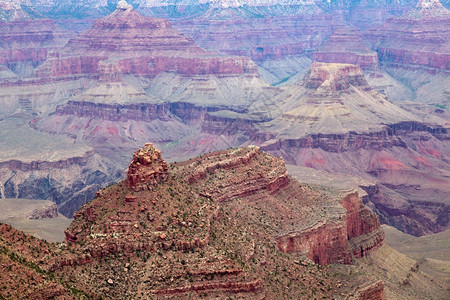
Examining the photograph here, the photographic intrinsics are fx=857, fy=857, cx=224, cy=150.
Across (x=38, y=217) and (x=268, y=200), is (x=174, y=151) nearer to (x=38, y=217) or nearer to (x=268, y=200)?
(x=38, y=217)

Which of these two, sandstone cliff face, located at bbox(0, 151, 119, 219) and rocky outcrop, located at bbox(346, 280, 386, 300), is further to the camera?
sandstone cliff face, located at bbox(0, 151, 119, 219)

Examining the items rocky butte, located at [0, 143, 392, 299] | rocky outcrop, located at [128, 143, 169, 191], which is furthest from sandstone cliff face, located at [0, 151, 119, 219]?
rocky outcrop, located at [128, 143, 169, 191]

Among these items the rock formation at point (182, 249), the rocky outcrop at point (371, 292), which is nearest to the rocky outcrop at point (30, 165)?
the rock formation at point (182, 249)

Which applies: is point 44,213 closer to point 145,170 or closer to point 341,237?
point 341,237

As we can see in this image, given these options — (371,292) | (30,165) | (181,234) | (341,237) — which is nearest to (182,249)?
(181,234)

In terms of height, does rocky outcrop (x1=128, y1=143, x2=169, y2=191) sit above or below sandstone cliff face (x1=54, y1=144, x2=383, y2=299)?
above

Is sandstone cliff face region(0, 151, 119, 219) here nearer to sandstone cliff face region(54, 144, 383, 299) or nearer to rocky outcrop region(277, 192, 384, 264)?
rocky outcrop region(277, 192, 384, 264)

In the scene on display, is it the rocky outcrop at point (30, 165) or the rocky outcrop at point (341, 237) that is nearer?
the rocky outcrop at point (341, 237)

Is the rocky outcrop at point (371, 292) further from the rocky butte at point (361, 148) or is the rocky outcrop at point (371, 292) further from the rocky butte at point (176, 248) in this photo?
the rocky butte at point (361, 148)

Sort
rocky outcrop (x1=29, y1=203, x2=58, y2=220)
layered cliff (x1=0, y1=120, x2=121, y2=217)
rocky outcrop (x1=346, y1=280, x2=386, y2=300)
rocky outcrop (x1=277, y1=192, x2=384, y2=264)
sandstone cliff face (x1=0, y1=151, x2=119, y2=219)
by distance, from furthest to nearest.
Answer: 1. layered cliff (x1=0, y1=120, x2=121, y2=217)
2. sandstone cliff face (x1=0, y1=151, x2=119, y2=219)
3. rocky outcrop (x1=29, y1=203, x2=58, y2=220)
4. rocky outcrop (x1=277, y1=192, x2=384, y2=264)
5. rocky outcrop (x1=346, y1=280, x2=386, y2=300)

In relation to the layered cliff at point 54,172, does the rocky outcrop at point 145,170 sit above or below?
above
